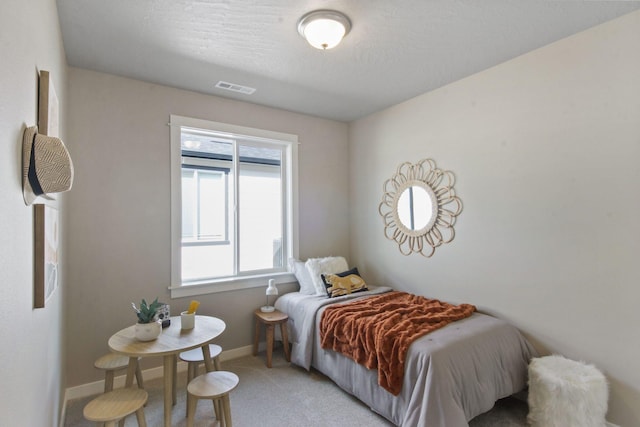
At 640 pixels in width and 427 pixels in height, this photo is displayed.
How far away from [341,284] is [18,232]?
273 cm

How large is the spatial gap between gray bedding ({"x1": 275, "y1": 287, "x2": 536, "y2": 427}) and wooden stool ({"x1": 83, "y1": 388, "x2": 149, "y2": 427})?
4.75 ft

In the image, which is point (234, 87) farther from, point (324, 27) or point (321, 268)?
point (321, 268)

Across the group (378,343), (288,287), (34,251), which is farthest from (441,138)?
(34,251)

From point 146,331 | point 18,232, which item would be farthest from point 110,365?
point 18,232

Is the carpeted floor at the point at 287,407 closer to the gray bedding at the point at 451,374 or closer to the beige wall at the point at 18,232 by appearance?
the gray bedding at the point at 451,374

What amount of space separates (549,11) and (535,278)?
183 centimetres

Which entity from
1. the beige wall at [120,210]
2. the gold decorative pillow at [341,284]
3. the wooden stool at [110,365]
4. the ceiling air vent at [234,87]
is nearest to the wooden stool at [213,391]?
the wooden stool at [110,365]

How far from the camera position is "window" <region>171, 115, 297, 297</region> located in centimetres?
319

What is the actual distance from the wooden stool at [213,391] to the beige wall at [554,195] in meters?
2.12

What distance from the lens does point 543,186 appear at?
250 centimetres

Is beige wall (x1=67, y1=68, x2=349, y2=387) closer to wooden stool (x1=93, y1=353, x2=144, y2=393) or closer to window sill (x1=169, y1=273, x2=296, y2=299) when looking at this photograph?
window sill (x1=169, y1=273, x2=296, y2=299)

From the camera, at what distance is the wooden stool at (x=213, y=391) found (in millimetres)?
1953

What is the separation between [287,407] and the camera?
98.8 inches

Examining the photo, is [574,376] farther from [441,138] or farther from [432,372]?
[441,138]
